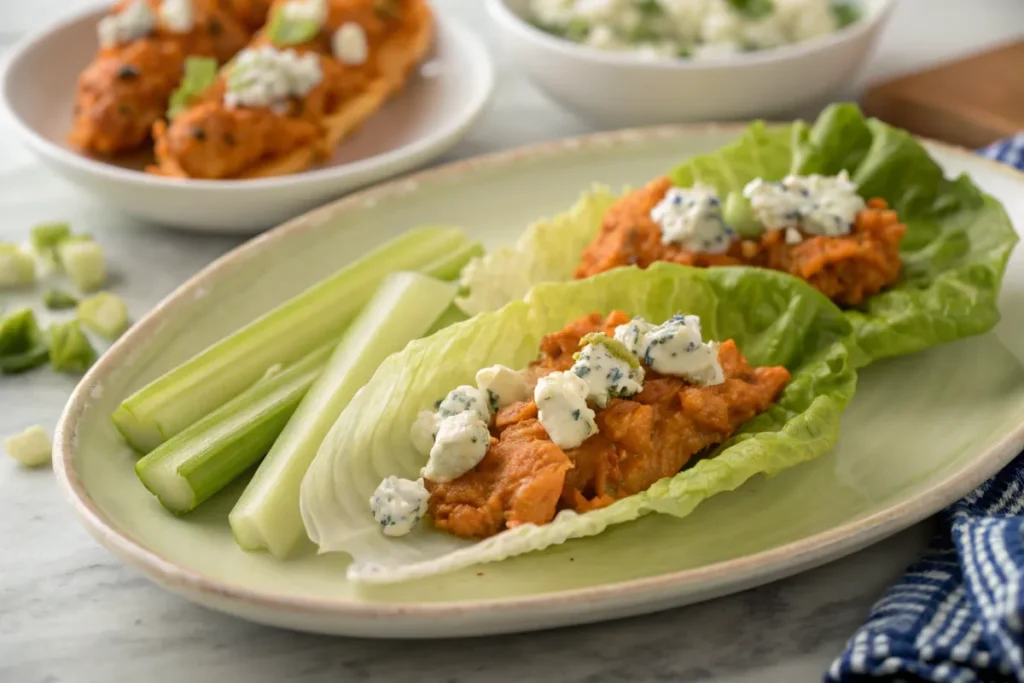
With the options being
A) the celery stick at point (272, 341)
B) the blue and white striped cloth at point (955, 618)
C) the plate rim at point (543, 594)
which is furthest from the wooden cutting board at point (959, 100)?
the blue and white striped cloth at point (955, 618)

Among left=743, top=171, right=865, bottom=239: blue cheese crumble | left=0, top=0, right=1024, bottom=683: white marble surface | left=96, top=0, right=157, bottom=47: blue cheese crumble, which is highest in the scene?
left=743, top=171, right=865, bottom=239: blue cheese crumble

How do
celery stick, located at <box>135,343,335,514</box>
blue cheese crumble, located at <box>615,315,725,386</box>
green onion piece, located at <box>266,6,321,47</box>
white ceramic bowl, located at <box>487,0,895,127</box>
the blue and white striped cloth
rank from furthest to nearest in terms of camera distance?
green onion piece, located at <box>266,6,321,47</box> → white ceramic bowl, located at <box>487,0,895,127</box> → blue cheese crumble, located at <box>615,315,725,386</box> → celery stick, located at <box>135,343,335,514</box> → the blue and white striped cloth

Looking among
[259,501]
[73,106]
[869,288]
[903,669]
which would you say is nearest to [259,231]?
[73,106]

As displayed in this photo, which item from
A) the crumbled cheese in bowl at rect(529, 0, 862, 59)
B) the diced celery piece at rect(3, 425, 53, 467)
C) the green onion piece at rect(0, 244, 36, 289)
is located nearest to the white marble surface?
the diced celery piece at rect(3, 425, 53, 467)

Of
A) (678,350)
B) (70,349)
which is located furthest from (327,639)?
(70,349)

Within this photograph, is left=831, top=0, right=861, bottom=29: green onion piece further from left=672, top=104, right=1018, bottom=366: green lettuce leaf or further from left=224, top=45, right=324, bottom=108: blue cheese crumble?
left=224, top=45, right=324, bottom=108: blue cheese crumble
